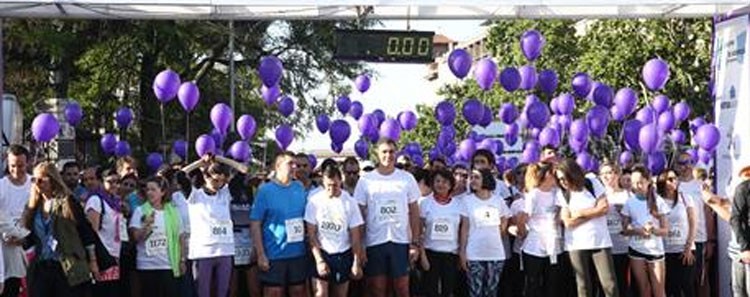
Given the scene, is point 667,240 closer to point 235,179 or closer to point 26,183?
point 235,179

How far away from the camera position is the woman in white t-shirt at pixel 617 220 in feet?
37.0

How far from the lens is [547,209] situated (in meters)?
10.9

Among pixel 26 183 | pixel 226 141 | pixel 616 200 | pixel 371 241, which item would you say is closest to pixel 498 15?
pixel 616 200

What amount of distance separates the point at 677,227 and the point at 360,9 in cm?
413

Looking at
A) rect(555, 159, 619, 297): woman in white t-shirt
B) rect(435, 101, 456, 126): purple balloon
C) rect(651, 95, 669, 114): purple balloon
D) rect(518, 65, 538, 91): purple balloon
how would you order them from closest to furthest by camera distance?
rect(555, 159, 619, 297): woman in white t-shirt < rect(518, 65, 538, 91): purple balloon < rect(435, 101, 456, 126): purple balloon < rect(651, 95, 669, 114): purple balloon

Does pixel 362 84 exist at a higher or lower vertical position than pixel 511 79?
higher

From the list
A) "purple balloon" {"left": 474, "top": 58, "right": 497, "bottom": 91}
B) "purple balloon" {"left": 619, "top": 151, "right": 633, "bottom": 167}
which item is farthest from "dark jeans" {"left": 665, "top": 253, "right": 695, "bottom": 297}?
"purple balloon" {"left": 619, "top": 151, "right": 633, "bottom": 167}

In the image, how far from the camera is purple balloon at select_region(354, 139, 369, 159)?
1975 cm

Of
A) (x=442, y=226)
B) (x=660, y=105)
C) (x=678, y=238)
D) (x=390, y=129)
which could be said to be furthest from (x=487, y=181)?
(x=660, y=105)

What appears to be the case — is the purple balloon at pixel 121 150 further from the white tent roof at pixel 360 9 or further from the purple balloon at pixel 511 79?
the purple balloon at pixel 511 79

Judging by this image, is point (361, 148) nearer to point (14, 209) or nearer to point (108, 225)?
point (108, 225)

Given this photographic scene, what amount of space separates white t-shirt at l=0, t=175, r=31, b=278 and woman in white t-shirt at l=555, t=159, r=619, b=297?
497 cm

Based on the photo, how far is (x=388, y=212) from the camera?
1038 cm

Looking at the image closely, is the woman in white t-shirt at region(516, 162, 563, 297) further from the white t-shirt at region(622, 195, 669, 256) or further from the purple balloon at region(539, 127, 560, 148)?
the purple balloon at region(539, 127, 560, 148)
